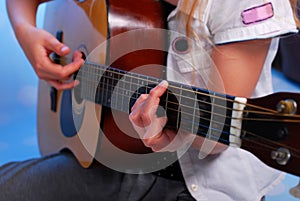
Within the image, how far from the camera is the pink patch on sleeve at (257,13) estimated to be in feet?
1.81

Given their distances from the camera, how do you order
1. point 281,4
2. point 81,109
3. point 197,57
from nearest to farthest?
point 281,4
point 197,57
point 81,109

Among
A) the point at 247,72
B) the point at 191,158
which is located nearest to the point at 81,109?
the point at 191,158

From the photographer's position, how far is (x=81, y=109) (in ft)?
2.63

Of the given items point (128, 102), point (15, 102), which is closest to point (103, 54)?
point (128, 102)

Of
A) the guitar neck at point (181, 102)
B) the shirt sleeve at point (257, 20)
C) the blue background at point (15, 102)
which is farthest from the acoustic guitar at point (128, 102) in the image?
the blue background at point (15, 102)

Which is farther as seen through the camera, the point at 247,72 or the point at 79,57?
the point at 79,57

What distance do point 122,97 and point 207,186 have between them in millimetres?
212

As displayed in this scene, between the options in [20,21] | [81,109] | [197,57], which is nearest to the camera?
[197,57]

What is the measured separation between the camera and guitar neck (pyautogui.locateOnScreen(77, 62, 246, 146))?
482 mm

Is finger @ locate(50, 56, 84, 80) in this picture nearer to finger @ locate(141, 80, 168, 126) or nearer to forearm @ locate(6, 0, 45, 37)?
forearm @ locate(6, 0, 45, 37)

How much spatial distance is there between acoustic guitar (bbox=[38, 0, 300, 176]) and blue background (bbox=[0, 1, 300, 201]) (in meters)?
0.35

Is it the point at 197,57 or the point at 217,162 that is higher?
the point at 197,57

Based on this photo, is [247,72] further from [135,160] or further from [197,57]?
[135,160]

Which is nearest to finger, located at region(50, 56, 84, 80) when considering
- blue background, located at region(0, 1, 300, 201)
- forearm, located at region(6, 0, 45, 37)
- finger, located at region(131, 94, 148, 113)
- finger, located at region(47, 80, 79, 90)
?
finger, located at region(47, 80, 79, 90)
